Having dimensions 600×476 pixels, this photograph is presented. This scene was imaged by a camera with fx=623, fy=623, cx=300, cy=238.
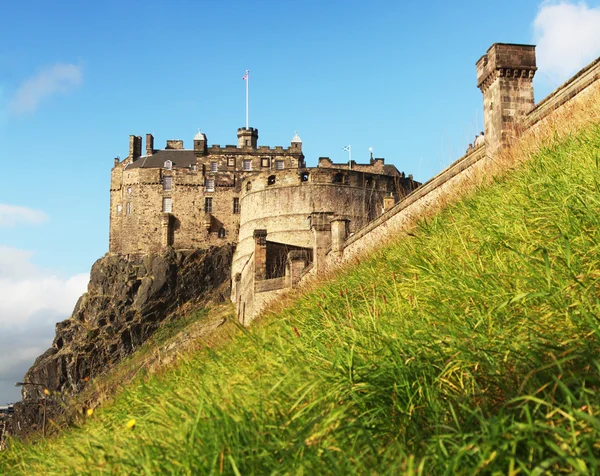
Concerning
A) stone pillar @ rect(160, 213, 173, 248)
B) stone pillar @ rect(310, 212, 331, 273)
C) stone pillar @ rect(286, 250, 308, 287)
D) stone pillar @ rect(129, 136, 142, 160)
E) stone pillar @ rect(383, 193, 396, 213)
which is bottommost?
stone pillar @ rect(286, 250, 308, 287)

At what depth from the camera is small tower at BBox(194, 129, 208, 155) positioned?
54.3m

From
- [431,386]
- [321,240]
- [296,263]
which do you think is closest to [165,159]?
[296,263]

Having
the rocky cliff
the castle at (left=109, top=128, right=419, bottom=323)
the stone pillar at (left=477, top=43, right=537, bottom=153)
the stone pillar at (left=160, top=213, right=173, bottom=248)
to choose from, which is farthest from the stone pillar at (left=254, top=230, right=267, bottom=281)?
the stone pillar at (left=160, top=213, right=173, bottom=248)

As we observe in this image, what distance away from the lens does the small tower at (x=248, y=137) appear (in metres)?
55.5

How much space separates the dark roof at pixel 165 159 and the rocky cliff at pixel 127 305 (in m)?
8.99

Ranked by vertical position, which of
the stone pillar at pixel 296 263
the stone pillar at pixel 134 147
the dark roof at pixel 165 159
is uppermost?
the stone pillar at pixel 134 147

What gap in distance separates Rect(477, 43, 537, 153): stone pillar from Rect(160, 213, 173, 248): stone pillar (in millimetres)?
39102

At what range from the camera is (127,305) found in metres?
46.3

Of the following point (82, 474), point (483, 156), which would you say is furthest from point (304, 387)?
point (483, 156)

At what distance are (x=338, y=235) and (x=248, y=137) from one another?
1548 inches

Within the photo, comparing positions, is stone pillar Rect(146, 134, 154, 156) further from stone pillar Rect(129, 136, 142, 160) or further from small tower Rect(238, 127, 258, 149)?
small tower Rect(238, 127, 258, 149)

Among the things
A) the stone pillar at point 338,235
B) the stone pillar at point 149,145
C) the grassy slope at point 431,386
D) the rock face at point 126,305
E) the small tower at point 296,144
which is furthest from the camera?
the stone pillar at point 149,145

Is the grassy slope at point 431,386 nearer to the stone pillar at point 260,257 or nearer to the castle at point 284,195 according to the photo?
the castle at point 284,195

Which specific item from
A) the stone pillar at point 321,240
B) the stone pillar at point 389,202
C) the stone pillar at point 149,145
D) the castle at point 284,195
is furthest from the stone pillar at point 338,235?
the stone pillar at point 149,145
